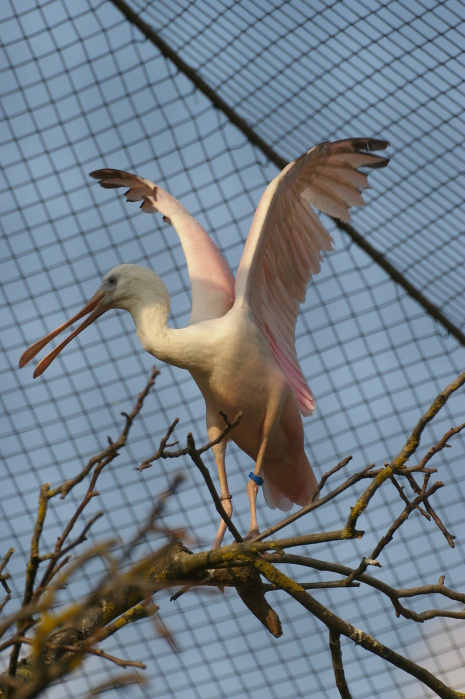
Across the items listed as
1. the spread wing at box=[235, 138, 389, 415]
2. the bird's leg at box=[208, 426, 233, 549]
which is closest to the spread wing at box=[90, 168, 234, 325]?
the spread wing at box=[235, 138, 389, 415]

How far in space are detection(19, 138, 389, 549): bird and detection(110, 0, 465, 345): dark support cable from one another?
824 millimetres

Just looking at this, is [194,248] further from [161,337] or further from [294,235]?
[161,337]

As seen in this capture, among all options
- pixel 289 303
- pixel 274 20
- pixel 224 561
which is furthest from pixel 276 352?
pixel 274 20

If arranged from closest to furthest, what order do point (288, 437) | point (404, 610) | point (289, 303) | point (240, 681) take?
1. point (404, 610)
2. point (288, 437)
3. point (289, 303)
4. point (240, 681)

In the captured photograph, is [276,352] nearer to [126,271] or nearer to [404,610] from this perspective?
[126,271]

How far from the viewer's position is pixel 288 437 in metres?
3.93

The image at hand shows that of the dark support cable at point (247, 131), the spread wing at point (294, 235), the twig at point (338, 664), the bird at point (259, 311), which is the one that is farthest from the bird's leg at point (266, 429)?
the dark support cable at point (247, 131)

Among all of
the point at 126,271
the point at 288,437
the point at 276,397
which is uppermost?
the point at 126,271

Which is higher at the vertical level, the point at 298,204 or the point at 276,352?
the point at 298,204

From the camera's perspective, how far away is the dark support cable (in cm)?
516

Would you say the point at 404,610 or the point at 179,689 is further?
the point at 179,689

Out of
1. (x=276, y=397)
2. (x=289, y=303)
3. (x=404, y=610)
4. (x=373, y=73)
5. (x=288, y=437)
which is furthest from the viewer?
(x=373, y=73)

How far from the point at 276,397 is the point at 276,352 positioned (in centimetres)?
37

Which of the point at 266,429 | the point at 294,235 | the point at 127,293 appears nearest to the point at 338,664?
the point at 266,429
